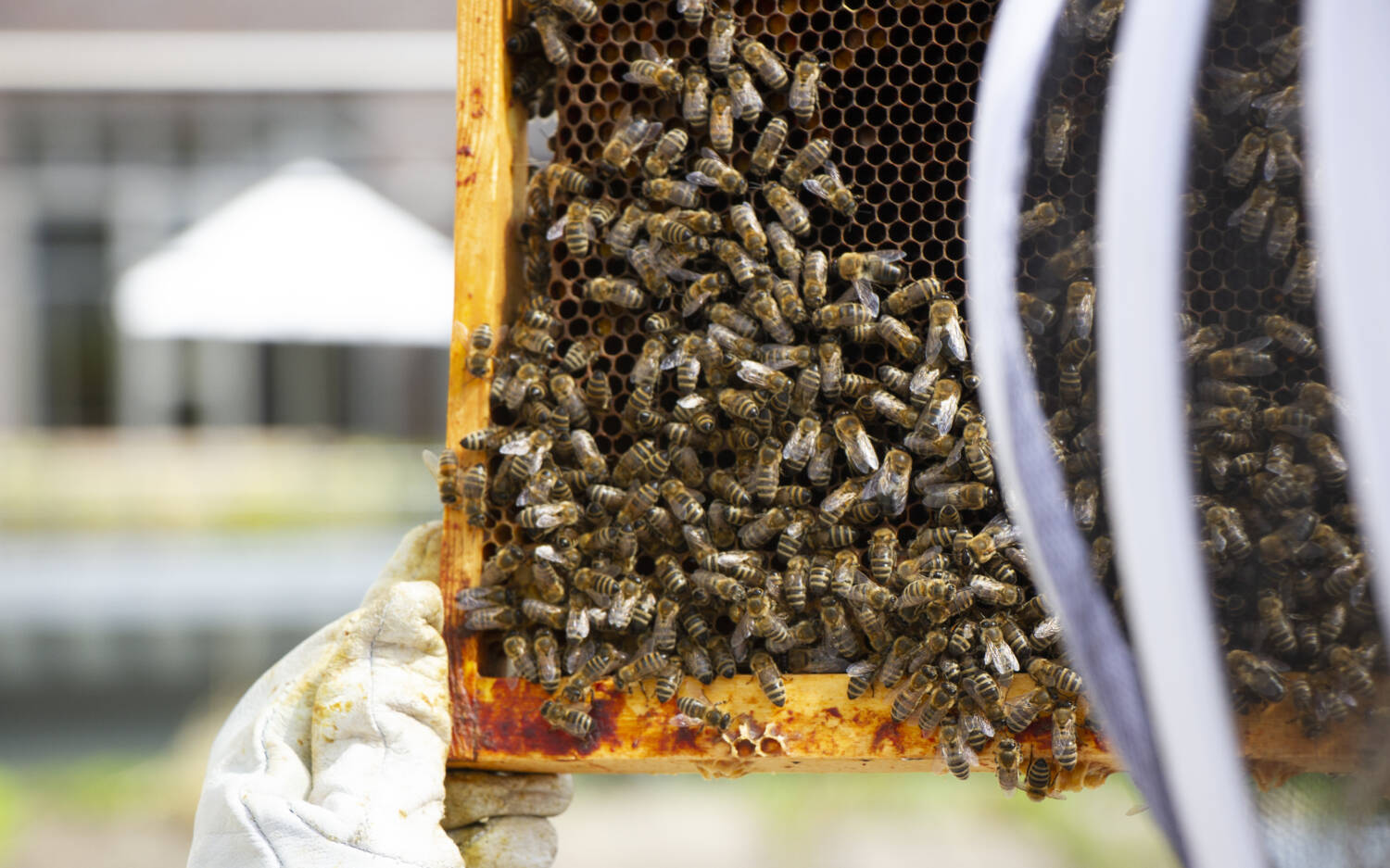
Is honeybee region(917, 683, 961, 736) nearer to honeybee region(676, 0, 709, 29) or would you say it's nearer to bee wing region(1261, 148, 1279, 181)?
bee wing region(1261, 148, 1279, 181)

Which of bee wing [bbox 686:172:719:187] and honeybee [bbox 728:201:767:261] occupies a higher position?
bee wing [bbox 686:172:719:187]

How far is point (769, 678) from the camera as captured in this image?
278 cm

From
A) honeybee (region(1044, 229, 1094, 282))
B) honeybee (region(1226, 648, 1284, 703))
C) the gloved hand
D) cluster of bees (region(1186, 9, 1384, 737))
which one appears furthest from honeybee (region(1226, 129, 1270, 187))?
the gloved hand

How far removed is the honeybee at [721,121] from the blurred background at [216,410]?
376 inches

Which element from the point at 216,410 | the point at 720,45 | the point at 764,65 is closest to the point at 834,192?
the point at 764,65

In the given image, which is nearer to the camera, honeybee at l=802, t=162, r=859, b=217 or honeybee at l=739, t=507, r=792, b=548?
honeybee at l=739, t=507, r=792, b=548

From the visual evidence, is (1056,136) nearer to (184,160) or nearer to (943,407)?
(943,407)

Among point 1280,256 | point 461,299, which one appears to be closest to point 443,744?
point 461,299

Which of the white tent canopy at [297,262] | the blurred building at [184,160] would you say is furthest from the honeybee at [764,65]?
the blurred building at [184,160]

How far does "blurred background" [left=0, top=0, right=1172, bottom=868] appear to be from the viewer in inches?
461

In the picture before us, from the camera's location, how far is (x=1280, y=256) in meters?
2.31

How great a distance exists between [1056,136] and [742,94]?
924 mm

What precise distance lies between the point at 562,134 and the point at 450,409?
0.91m

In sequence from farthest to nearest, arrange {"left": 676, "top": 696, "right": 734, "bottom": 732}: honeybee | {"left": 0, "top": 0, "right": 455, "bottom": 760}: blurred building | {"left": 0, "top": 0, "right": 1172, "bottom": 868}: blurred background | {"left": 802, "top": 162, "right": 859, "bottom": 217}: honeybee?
{"left": 0, "top": 0, "right": 455, "bottom": 760}: blurred building → {"left": 0, "top": 0, "right": 1172, "bottom": 868}: blurred background → {"left": 802, "top": 162, "right": 859, "bottom": 217}: honeybee → {"left": 676, "top": 696, "right": 734, "bottom": 732}: honeybee
